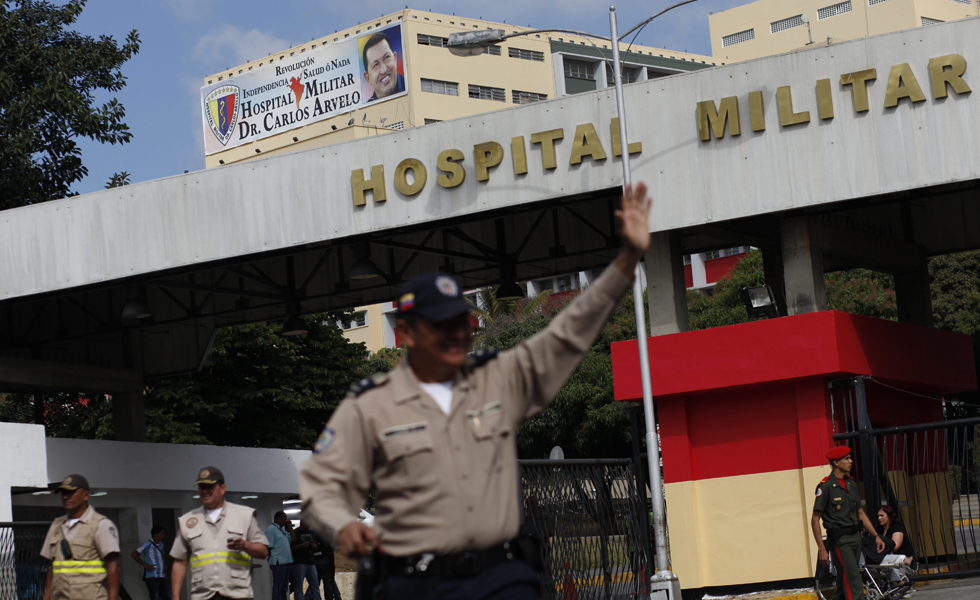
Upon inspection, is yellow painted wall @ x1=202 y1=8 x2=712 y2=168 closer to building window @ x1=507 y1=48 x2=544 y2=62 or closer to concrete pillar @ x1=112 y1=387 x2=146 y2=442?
building window @ x1=507 y1=48 x2=544 y2=62

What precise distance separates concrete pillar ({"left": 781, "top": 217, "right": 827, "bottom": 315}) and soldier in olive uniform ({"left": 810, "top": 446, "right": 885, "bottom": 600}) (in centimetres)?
389

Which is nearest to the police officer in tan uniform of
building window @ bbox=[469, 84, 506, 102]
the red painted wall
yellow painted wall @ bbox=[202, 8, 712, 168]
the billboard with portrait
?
the red painted wall

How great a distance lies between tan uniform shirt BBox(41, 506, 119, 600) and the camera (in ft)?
31.6

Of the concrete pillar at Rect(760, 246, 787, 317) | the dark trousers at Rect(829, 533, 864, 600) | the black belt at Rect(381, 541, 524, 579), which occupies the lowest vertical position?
the dark trousers at Rect(829, 533, 864, 600)

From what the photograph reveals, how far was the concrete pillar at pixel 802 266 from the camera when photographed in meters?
17.1

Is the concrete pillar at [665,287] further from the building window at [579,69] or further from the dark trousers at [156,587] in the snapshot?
the building window at [579,69]

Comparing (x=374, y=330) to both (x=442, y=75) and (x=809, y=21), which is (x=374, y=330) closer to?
(x=442, y=75)

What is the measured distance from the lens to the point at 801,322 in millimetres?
16516

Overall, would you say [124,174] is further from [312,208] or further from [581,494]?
[581,494]

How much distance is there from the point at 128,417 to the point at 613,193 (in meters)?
14.6

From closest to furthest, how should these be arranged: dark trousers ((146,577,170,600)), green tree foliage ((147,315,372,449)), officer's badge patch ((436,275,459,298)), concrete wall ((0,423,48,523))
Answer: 1. officer's badge patch ((436,275,459,298))
2. concrete wall ((0,423,48,523))
3. dark trousers ((146,577,170,600))
4. green tree foliage ((147,315,372,449))

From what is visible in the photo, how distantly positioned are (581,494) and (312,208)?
24.7 ft

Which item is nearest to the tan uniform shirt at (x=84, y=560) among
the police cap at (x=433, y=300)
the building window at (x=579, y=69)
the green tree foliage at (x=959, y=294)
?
the police cap at (x=433, y=300)

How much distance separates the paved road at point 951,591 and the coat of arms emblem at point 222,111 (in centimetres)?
8023
